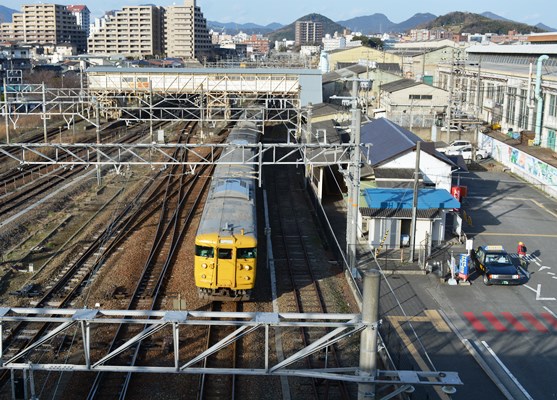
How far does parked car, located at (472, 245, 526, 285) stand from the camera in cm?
1343

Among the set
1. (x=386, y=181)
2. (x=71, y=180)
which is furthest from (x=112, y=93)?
(x=386, y=181)

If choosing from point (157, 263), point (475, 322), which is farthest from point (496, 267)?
point (157, 263)

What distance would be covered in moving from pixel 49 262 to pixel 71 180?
31.3 feet

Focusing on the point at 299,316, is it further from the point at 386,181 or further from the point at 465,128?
the point at 465,128

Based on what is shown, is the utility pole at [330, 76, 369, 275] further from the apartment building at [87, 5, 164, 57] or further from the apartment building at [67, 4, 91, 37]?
the apartment building at [67, 4, 91, 37]

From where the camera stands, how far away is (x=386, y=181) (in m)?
17.5

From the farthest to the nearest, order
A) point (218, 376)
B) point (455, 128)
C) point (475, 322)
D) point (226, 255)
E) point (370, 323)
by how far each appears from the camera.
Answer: point (455, 128), point (475, 322), point (226, 255), point (218, 376), point (370, 323)

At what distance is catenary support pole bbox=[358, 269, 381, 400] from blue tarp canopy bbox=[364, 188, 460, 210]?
9.22 metres

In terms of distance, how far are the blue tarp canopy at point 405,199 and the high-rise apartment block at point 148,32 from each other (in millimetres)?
85518

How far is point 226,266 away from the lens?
11000mm

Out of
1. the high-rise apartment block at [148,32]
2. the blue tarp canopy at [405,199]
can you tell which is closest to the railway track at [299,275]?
the blue tarp canopy at [405,199]

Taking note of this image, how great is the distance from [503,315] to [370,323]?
667 centimetres

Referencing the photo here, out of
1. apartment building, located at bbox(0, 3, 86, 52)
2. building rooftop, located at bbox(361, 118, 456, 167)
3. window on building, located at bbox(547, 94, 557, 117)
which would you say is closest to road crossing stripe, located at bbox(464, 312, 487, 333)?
building rooftop, located at bbox(361, 118, 456, 167)

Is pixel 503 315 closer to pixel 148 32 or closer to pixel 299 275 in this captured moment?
pixel 299 275
